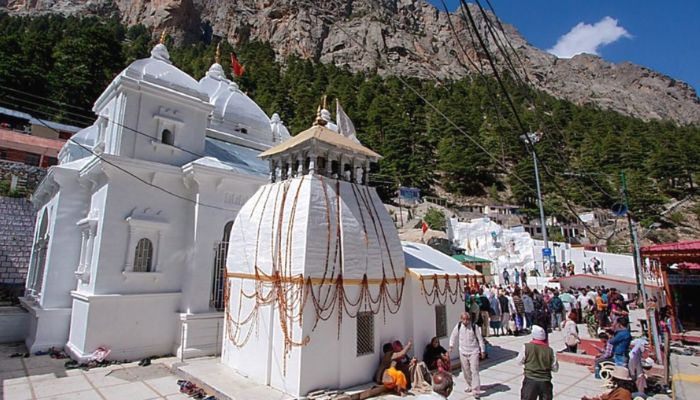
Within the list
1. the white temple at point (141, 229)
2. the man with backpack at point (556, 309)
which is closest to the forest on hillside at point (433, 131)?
the man with backpack at point (556, 309)

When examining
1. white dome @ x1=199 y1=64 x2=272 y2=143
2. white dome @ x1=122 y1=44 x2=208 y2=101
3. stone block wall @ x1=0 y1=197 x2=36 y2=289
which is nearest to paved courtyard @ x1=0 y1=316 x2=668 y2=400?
stone block wall @ x1=0 y1=197 x2=36 y2=289

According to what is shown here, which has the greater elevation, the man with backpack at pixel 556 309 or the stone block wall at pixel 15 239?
the stone block wall at pixel 15 239

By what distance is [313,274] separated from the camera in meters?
7.75

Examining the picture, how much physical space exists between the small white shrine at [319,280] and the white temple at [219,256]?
0.11 ft

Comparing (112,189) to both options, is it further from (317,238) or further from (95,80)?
(95,80)

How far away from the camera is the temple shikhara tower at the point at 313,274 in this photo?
7.57 metres

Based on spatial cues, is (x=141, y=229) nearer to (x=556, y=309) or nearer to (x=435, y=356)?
(x=435, y=356)

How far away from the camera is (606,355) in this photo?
8781 mm

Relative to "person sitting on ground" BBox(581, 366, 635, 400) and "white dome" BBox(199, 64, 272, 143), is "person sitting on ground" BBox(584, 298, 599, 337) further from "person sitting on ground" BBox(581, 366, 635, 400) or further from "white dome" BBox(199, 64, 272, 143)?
"white dome" BBox(199, 64, 272, 143)

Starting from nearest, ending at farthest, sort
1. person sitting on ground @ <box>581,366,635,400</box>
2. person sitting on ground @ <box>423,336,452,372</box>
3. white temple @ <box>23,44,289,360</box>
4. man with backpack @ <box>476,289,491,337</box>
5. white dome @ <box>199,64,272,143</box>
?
person sitting on ground @ <box>581,366,635,400</box> → person sitting on ground @ <box>423,336,452,372</box> → white temple @ <box>23,44,289,360</box> → man with backpack @ <box>476,289,491,337</box> → white dome @ <box>199,64,272,143</box>

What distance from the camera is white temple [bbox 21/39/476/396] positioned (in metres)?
7.91

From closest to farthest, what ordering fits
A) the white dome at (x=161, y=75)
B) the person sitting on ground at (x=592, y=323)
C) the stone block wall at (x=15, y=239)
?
1. the white dome at (x=161, y=75)
2. the person sitting on ground at (x=592, y=323)
3. the stone block wall at (x=15, y=239)

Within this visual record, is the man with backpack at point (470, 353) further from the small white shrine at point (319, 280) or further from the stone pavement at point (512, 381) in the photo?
the small white shrine at point (319, 280)

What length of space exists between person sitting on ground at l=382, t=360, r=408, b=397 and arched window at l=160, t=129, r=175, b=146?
31.7 ft
